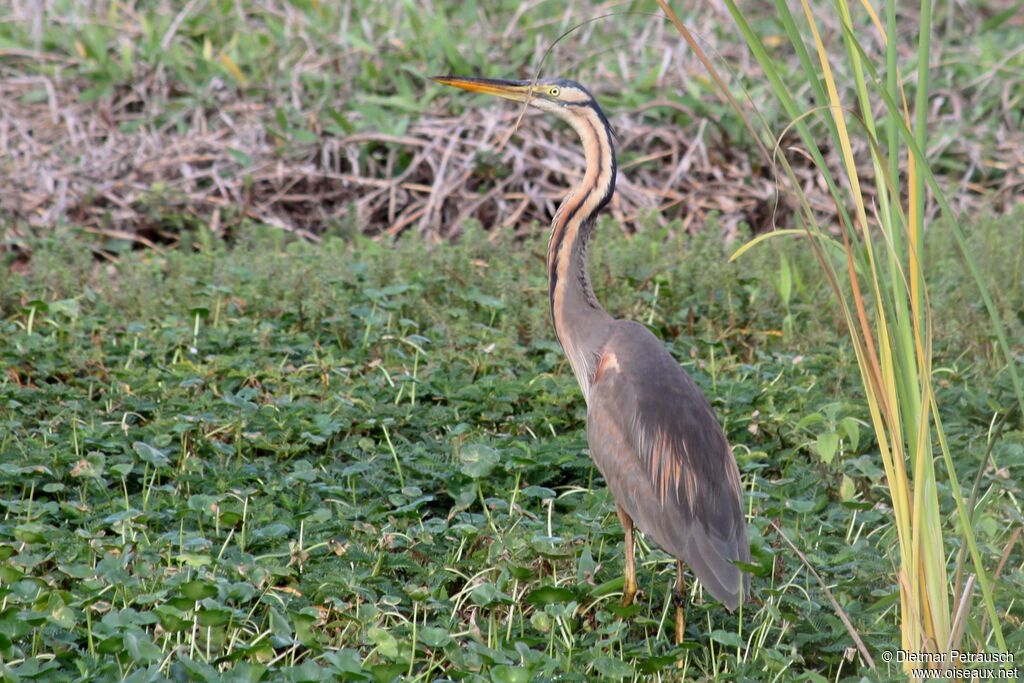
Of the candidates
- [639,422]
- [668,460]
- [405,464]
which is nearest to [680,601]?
[668,460]

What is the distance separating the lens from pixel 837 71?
349 inches

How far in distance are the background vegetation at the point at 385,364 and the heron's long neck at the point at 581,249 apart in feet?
1.48

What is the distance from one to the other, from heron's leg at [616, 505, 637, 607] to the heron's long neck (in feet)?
1.75

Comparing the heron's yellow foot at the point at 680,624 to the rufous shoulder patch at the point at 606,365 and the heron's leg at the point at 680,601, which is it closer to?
the heron's leg at the point at 680,601

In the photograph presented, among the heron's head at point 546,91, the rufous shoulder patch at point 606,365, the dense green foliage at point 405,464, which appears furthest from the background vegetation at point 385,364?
the heron's head at point 546,91

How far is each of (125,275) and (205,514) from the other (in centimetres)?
265

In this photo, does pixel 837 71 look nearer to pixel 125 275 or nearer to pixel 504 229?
pixel 504 229

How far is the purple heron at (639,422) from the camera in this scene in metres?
3.66

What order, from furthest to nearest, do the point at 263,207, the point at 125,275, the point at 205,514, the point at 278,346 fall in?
1. the point at 263,207
2. the point at 125,275
3. the point at 278,346
4. the point at 205,514

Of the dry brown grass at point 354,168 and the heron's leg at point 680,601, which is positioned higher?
the heron's leg at point 680,601

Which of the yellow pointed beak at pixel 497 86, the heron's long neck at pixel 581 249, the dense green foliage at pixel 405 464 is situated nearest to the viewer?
the dense green foliage at pixel 405 464

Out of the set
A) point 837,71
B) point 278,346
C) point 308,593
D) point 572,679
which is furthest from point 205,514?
point 837,71

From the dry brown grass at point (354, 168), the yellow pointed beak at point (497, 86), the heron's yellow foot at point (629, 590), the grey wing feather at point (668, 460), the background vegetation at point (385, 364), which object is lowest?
the dry brown grass at point (354, 168)

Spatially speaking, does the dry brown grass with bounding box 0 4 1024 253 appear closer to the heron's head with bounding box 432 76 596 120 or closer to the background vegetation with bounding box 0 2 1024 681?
the background vegetation with bounding box 0 2 1024 681
